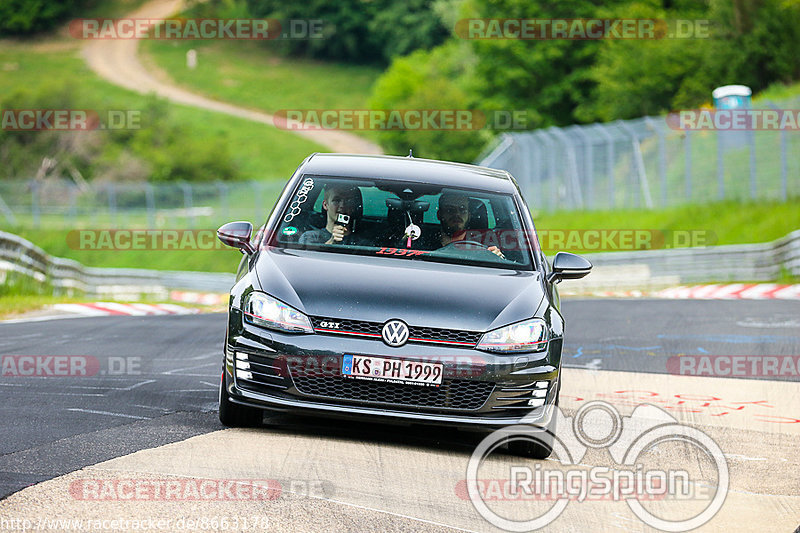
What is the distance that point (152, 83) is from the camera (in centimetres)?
10800

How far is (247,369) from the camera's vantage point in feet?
23.2

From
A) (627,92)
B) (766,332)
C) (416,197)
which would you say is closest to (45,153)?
(627,92)

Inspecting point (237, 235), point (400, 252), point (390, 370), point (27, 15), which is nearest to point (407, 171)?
point (400, 252)

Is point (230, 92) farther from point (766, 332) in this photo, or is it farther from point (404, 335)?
point (404, 335)

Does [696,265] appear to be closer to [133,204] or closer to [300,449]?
[300,449]

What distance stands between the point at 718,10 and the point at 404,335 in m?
41.5

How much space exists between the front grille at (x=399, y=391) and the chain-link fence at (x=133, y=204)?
36410 mm

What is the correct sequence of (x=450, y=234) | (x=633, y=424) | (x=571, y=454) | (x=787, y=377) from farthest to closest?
(x=787, y=377) < (x=633, y=424) < (x=450, y=234) < (x=571, y=454)

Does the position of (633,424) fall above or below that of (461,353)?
below

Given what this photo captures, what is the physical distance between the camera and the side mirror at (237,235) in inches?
314

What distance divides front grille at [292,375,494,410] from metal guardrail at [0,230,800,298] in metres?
13.9

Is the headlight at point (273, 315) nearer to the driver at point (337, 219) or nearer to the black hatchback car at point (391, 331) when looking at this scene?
the black hatchback car at point (391, 331)

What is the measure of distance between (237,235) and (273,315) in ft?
3.65

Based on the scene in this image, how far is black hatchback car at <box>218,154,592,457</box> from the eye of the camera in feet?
22.6
